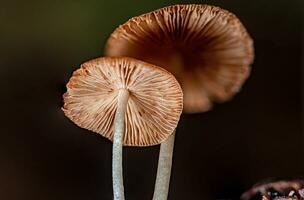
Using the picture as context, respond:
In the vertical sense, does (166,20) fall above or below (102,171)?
above

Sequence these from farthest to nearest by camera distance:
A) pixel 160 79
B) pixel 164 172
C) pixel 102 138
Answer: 1. pixel 102 138
2. pixel 164 172
3. pixel 160 79

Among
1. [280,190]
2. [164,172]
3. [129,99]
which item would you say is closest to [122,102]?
[129,99]

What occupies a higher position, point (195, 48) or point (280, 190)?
point (195, 48)

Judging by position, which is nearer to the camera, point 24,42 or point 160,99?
point 160,99

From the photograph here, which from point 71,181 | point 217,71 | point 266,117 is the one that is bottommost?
point 71,181

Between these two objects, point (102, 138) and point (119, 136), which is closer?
point (119, 136)

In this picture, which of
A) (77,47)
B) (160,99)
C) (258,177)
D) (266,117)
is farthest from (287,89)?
(77,47)

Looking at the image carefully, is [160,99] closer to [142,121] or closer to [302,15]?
[142,121]

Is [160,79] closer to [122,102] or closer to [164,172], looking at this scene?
[122,102]
